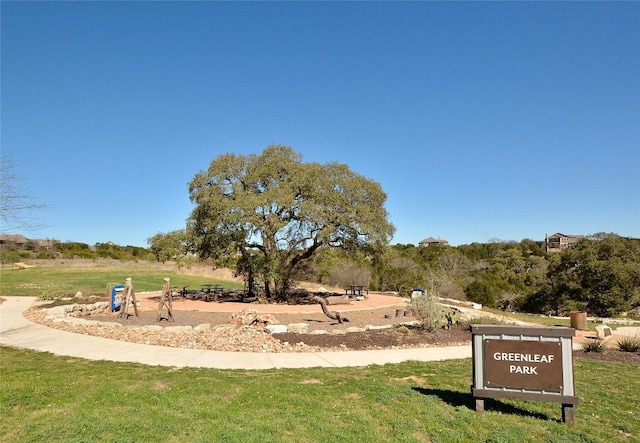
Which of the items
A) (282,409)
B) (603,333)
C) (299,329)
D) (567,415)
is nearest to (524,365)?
(567,415)

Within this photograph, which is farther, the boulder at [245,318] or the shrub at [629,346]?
the boulder at [245,318]

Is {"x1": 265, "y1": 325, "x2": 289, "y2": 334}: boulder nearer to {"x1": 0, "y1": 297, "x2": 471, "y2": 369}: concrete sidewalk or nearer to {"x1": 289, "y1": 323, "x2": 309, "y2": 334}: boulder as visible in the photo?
{"x1": 289, "y1": 323, "x2": 309, "y2": 334}: boulder

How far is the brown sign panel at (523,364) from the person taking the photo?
5.30m

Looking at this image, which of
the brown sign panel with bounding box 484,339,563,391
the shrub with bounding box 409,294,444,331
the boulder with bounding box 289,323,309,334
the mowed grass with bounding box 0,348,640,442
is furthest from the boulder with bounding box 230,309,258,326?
the brown sign panel with bounding box 484,339,563,391

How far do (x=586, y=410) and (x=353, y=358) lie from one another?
4.52 metres

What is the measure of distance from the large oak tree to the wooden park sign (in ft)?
46.7

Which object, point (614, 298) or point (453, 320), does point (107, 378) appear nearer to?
point (453, 320)

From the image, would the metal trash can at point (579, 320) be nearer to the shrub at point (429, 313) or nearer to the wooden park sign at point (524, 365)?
the shrub at point (429, 313)

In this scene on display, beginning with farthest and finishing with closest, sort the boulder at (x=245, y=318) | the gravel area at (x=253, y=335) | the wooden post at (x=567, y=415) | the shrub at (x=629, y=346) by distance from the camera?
1. the boulder at (x=245, y=318)
2. the shrub at (x=629, y=346)
3. the gravel area at (x=253, y=335)
4. the wooden post at (x=567, y=415)

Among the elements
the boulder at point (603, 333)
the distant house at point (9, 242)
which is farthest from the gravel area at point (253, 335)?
the distant house at point (9, 242)

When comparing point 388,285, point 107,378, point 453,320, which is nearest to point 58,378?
point 107,378

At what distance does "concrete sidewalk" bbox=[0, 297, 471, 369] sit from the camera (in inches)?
332

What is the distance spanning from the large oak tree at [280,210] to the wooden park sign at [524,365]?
46.7ft

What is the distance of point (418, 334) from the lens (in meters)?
11.7
